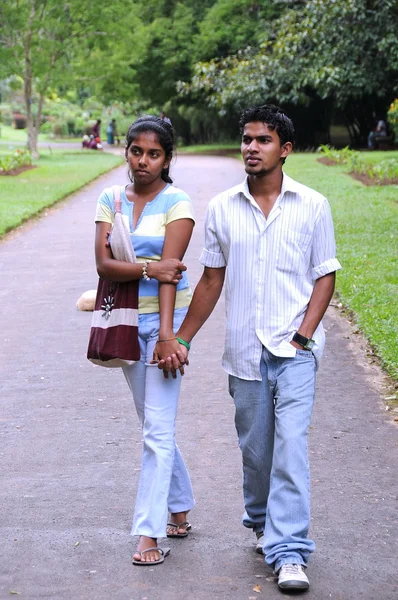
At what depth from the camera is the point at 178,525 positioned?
4750mm

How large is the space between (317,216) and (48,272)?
9112 millimetres

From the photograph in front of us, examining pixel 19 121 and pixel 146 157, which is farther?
pixel 19 121

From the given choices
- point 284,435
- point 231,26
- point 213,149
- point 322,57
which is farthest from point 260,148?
point 213,149

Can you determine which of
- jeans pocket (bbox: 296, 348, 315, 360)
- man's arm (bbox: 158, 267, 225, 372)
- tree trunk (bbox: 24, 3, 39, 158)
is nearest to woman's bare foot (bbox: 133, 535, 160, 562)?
man's arm (bbox: 158, 267, 225, 372)

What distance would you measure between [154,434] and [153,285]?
60 centimetres

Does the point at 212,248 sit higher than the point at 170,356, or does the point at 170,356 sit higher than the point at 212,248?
the point at 212,248

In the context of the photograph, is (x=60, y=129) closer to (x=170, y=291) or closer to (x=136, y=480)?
(x=136, y=480)

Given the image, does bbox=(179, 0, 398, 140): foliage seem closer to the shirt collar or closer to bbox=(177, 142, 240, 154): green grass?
bbox=(177, 142, 240, 154): green grass

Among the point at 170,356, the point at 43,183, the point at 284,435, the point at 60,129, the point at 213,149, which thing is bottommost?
the point at 60,129

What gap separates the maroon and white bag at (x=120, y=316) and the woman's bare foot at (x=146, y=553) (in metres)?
0.72

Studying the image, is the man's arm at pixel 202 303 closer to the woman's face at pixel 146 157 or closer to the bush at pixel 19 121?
the woman's face at pixel 146 157

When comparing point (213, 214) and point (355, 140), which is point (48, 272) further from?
point (355, 140)

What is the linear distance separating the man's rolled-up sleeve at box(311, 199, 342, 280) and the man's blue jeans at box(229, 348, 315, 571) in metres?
0.34

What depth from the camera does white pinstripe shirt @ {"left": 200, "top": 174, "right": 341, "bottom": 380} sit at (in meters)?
4.25
